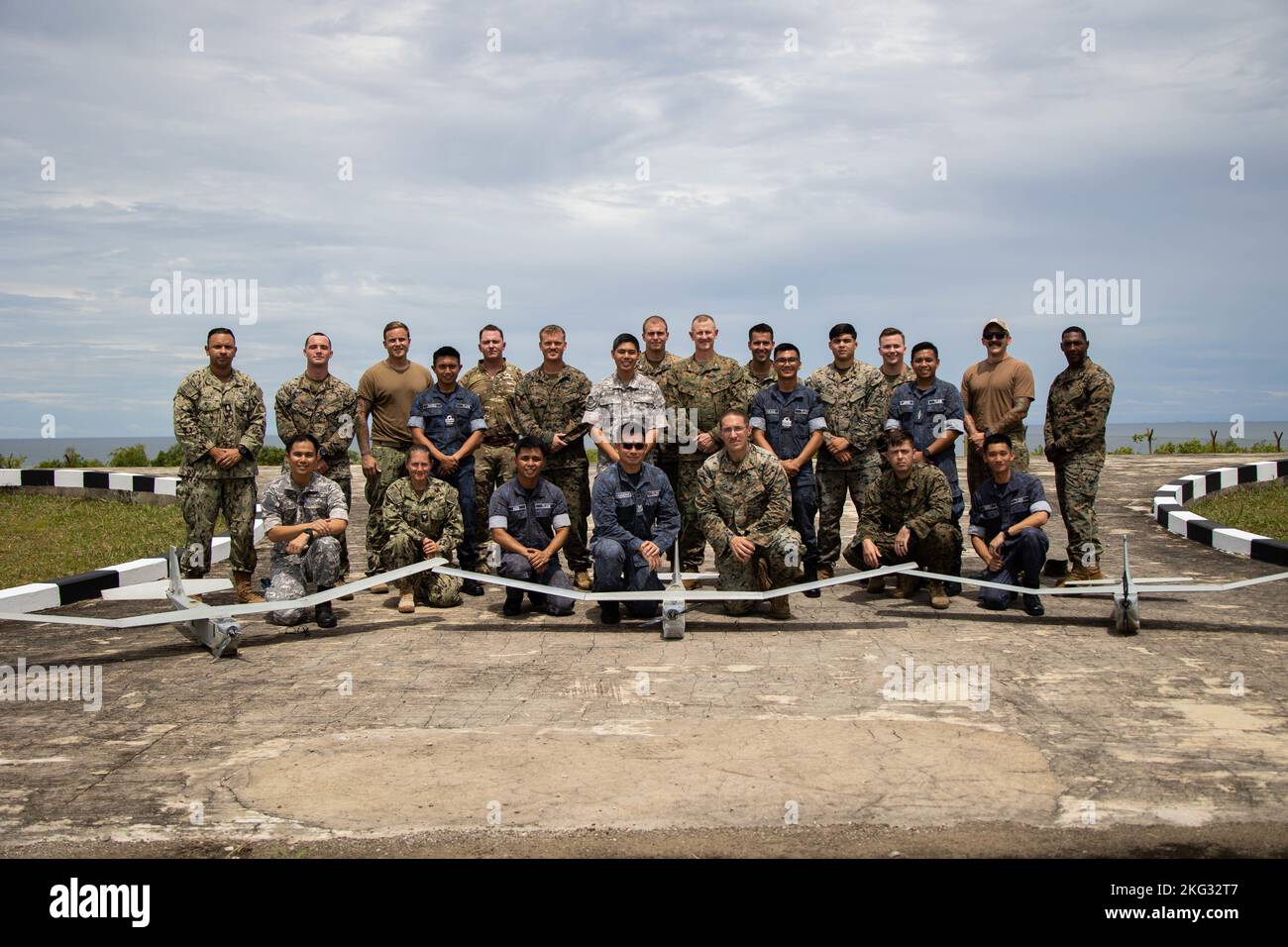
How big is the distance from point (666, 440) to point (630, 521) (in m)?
1.22

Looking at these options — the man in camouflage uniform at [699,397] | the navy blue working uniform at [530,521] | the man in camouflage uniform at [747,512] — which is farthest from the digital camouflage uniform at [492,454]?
the man in camouflage uniform at [747,512]

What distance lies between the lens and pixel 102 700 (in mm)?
5652

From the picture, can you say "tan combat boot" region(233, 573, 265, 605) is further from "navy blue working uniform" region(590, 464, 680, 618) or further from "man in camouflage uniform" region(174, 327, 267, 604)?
"navy blue working uniform" region(590, 464, 680, 618)

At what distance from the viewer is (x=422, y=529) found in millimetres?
8070

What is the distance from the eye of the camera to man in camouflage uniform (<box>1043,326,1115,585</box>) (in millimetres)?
8484

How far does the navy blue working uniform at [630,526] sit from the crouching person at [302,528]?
6.05 ft

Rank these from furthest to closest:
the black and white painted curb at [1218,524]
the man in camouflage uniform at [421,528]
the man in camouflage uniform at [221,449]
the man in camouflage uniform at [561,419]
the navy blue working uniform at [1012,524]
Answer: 1. the black and white painted curb at [1218,524]
2. the man in camouflage uniform at [561,419]
3. the man in camouflage uniform at [221,449]
4. the man in camouflage uniform at [421,528]
5. the navy blue working uniform at [1012,524]

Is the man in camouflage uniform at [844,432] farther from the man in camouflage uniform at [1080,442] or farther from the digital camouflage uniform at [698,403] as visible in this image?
the man in camouflage uniform at [1080,442]

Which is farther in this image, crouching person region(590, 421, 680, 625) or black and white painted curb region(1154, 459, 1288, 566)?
black and white painted curb region(1154, 459, 1288, 566)

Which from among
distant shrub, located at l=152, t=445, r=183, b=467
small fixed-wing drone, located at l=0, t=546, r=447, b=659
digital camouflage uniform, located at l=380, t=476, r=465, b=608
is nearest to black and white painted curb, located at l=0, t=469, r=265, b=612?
small fixed-wing drone, located at l=0, t=546, r=447, b=659

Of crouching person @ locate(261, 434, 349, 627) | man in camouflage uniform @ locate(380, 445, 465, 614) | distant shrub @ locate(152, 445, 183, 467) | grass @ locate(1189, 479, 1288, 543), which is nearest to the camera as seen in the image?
crouching person @ locate(261, 434, 349, 627)

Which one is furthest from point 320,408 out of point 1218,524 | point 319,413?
point 1218,524

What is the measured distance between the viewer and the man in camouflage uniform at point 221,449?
810 cm
